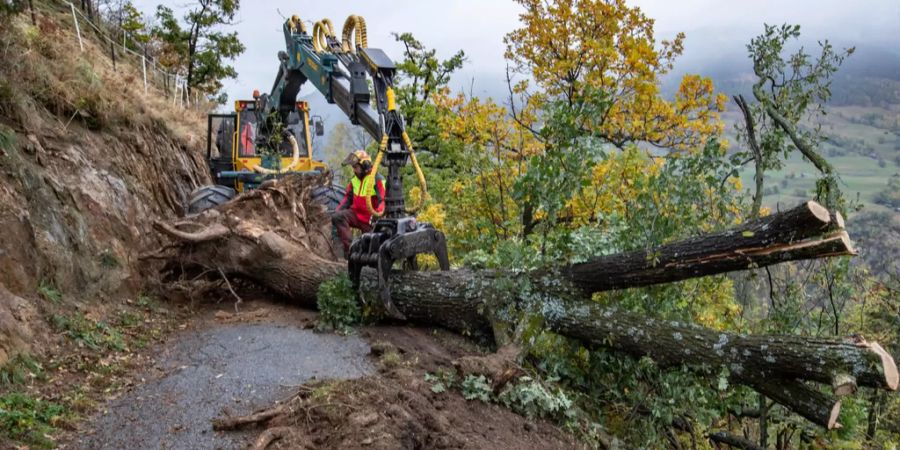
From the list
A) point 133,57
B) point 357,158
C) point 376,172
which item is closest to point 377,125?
point 376,172

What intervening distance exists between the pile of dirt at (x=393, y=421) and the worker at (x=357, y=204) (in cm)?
293

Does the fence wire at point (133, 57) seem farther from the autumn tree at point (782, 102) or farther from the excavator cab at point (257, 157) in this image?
the autumn tree at point (782, 102)

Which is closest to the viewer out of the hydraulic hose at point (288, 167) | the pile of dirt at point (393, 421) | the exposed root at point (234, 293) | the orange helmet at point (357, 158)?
the pile of dirt at point (393, 421)

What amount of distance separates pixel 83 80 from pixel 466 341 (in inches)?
236

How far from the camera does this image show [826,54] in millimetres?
6246

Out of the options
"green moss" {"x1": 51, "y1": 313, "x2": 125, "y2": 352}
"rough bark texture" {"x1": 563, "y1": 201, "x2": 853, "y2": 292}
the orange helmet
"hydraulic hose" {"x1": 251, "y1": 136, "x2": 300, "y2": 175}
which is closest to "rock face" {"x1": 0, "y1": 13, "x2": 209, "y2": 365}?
"green moss" {"x1": 51, "y1": 313, "x2": 125, "y2": 352}

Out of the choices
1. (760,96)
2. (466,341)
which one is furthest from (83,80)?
(760,96)

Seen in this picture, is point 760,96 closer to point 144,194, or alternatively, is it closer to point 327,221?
point 327,221

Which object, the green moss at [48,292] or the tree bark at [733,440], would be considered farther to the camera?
the green moss at [48,292]

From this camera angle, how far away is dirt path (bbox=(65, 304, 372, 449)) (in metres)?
3.93

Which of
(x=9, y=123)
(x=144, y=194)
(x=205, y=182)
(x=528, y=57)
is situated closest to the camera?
(x=9, y=123)

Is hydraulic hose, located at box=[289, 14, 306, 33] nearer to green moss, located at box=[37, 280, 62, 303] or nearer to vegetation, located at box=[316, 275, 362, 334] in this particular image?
vegetation, located at box=[316, 275, 362, 334]

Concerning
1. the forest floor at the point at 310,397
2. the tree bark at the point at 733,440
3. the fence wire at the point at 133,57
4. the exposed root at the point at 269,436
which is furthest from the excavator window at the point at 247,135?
the tree bark at the point at 733,440

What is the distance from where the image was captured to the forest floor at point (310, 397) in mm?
3865
